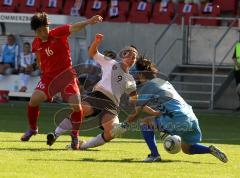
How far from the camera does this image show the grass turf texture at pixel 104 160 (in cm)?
1166

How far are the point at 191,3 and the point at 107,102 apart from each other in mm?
15729

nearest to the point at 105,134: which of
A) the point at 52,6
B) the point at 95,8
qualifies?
the point at 95,8

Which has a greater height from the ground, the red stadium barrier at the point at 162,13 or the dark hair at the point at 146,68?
the dark hair at the point at 146,68

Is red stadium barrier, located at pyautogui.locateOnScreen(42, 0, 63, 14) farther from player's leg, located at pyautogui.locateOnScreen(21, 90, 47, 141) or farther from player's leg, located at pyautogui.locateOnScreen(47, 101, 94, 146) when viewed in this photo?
player's leg, located at pyautogui.locateOnScreen(47, 101, 94, 146)

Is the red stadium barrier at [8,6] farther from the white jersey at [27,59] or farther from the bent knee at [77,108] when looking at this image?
the bent knee at [77,108]

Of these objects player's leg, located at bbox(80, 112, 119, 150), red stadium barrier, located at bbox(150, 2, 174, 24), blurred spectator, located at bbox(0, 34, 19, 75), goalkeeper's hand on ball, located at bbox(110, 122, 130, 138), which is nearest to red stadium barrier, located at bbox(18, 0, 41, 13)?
blurred spectator, located at bbox(0, 34, 19, 75)

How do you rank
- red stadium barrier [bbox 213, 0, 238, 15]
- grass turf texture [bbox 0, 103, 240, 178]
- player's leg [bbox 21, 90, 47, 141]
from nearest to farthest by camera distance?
grass turf texture [bbox 0, 103, 240, 178]
player's leg [bbox 21, 90, 47, 141]
red stadium barrier [bbox 213, 0, 238, 15]

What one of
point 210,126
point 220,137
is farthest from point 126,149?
point 210,126

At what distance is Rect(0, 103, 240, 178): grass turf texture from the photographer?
11.7 m

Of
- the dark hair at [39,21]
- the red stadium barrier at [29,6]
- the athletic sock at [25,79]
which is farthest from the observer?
the red stadium barrier at [29,6]

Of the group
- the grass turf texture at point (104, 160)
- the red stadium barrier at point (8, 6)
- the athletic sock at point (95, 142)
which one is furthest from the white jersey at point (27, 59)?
the athletic sock at point (95, 142)

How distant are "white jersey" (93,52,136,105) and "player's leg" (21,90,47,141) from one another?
3.04 ft

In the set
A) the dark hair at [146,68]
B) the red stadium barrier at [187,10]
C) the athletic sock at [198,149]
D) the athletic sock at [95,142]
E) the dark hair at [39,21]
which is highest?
the dark hair at [39,21]

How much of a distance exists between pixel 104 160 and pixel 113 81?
2.29 metres
